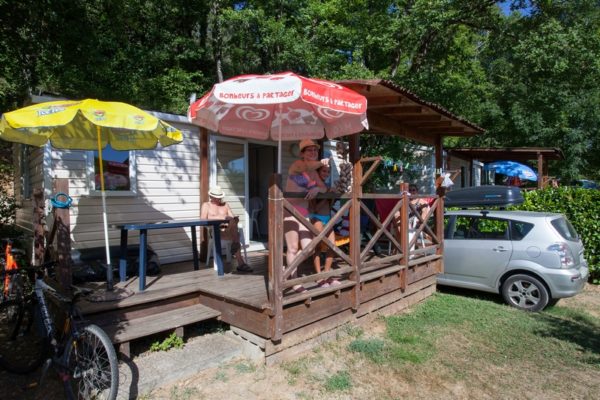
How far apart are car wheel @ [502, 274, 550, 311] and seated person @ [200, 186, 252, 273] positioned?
3915 millimetres

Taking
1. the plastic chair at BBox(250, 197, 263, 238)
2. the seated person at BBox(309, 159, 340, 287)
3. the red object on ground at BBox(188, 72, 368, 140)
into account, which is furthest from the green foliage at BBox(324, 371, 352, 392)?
the plastic chair at BBox(250, 197, 263, 238)

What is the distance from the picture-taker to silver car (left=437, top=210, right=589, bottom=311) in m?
5.53

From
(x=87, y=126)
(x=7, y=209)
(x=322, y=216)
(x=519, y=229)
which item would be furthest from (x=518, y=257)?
(x=7, y=209)

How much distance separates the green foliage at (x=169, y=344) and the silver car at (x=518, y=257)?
4.49 m

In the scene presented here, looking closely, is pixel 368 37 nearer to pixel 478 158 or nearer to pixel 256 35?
pixel 256 35

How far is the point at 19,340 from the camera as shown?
4.13 meters

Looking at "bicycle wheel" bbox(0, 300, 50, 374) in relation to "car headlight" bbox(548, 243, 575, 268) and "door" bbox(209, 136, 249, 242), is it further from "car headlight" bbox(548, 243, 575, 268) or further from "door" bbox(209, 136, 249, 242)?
"car headlight" bbox(548, 243, 575, 268)

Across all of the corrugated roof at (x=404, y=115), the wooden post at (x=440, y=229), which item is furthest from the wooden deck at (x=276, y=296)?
the wooden post at (x=440, y=229)

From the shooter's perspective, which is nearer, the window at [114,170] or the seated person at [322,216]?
the seated person at [322,216]

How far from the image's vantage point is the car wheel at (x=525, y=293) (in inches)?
222

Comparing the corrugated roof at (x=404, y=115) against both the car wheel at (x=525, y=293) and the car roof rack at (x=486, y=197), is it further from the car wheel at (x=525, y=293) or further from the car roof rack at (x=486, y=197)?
the car wheel at (x=525, y=293)

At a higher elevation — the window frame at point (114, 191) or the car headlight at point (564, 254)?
the window frame at point (114, 191)

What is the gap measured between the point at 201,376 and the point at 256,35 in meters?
11.9

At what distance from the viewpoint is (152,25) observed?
46.1 feet
